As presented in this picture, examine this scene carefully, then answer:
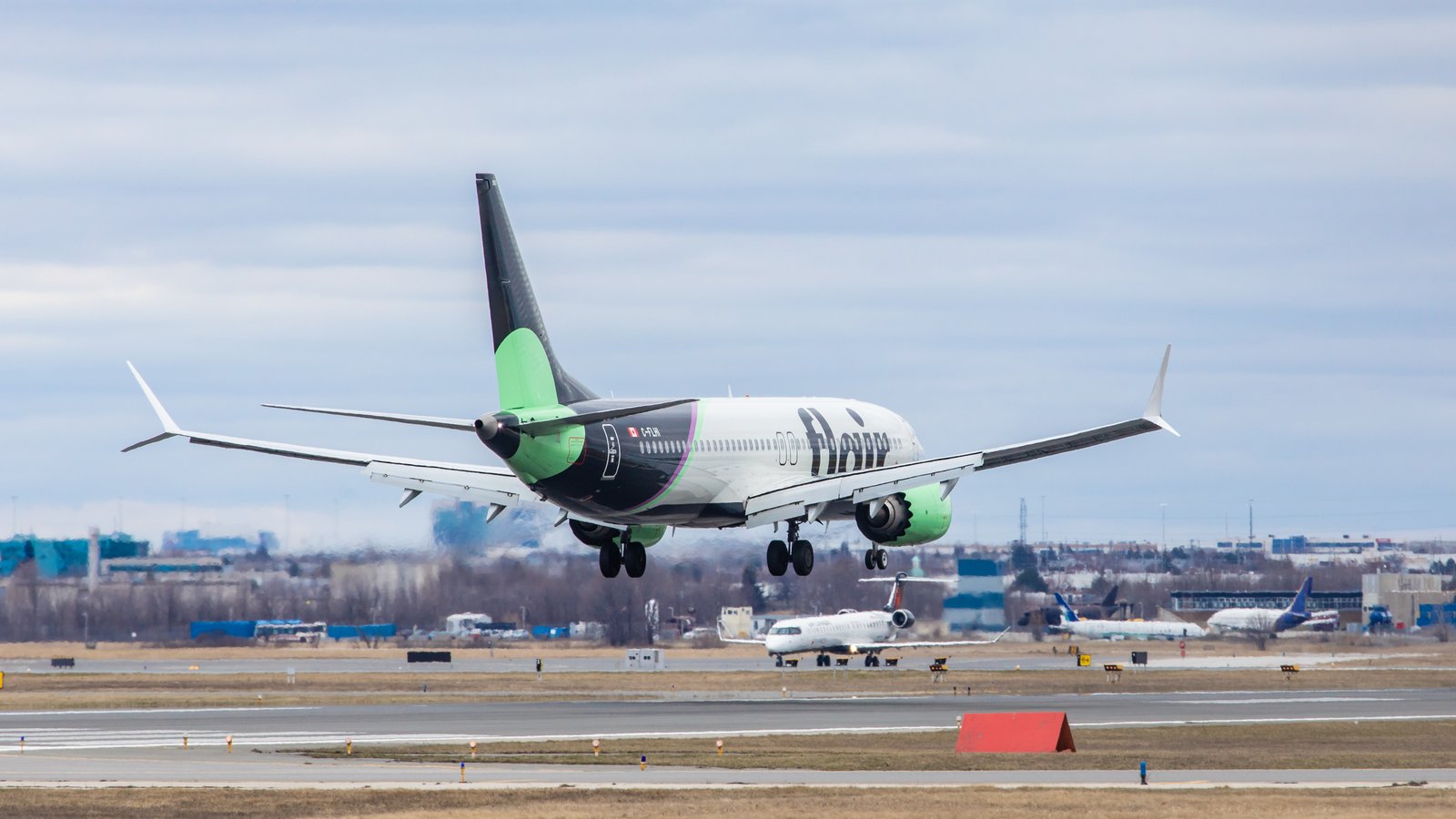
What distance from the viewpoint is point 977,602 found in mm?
148625

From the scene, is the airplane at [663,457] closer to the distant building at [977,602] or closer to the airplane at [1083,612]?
the distant building at [977,602]

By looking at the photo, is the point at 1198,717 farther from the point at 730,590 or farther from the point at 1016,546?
the point at 1016,546

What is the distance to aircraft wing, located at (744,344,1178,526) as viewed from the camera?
60719mm

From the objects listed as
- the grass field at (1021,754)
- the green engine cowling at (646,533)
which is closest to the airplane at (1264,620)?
the grass field at (1021,754)

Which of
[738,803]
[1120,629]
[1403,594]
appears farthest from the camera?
[1403,594]

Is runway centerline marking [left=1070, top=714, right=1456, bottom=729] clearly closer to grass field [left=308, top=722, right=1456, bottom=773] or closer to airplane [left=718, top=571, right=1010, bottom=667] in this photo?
grass field [left=308, top=722, right=1456, bottom=773]

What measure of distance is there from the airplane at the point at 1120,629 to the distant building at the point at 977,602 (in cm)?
900

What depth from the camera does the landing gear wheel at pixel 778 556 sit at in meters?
64.8

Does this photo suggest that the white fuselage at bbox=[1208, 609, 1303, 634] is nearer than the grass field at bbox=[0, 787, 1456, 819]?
No

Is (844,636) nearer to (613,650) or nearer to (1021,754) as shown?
(613,650)

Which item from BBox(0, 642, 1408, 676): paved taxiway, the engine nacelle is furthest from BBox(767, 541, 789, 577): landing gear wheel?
BBox(0, 642, 1408, 676): paved taxiway

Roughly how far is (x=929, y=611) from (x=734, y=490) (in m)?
85.3

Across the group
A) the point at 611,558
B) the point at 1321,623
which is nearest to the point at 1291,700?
the point at 611,558

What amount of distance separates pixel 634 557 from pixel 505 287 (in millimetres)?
10940
